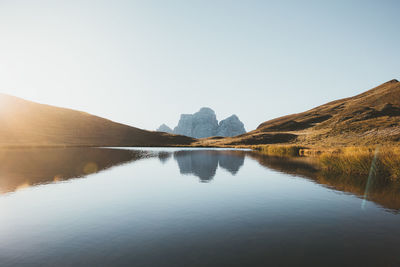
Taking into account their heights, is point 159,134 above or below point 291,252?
above

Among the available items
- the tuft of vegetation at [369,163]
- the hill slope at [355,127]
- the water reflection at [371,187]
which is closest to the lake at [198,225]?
the water reflection at [371,187]

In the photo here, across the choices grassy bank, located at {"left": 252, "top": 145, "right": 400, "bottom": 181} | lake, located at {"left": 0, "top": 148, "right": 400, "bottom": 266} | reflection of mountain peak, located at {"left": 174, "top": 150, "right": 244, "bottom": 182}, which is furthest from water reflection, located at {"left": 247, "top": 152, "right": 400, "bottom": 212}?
reflection of mountain peak, located at {"left": 174, "top": 150, "right": 244, "bottom": 182}

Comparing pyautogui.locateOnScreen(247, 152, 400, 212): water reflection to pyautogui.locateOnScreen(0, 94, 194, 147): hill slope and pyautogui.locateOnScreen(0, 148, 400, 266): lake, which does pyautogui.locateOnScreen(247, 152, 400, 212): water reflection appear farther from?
pyautogui.locateOnScreen(0, 94, 194, 147): hill slope

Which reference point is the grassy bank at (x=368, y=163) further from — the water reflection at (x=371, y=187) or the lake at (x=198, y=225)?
the lake at (x=198, y=225)

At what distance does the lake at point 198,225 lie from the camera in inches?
333

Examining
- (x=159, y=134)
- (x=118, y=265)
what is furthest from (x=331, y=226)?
(x=159, y=134)

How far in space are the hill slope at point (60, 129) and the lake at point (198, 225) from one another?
387 ft

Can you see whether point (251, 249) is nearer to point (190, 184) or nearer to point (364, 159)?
point (190, 184)

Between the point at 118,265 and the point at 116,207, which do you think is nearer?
the point at 118,265

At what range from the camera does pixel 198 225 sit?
1198 cm

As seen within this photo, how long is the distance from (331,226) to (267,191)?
29.0ft

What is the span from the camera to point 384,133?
68.5m

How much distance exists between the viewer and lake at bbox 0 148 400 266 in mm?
8461

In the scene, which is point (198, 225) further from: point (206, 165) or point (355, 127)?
point (355, 127)
